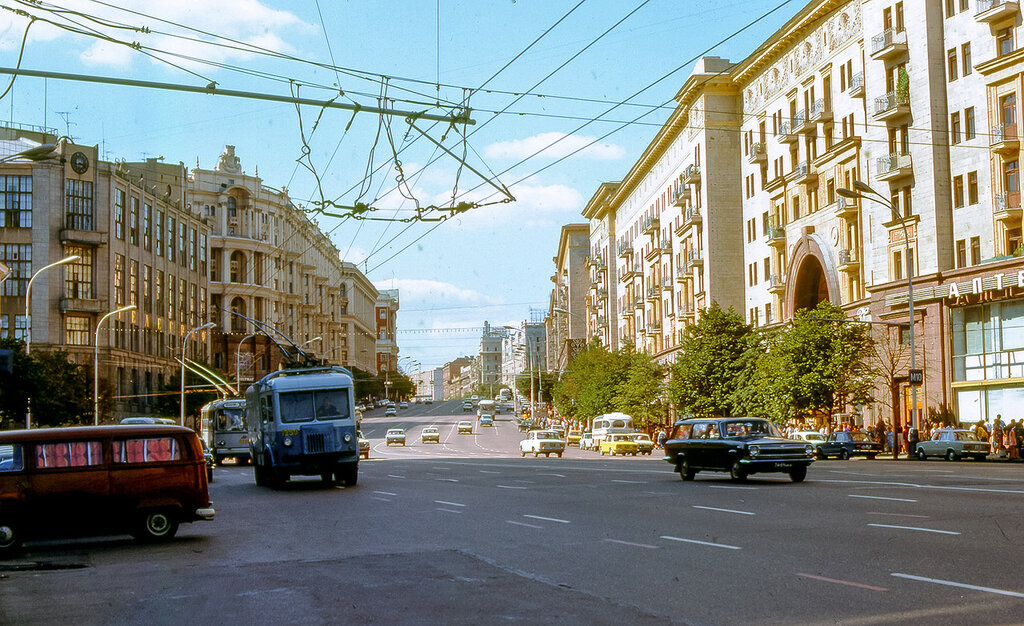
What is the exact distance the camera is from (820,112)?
5597cm

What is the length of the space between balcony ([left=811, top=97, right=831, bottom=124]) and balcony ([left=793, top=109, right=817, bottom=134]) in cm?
53

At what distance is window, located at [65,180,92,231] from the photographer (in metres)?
79.2

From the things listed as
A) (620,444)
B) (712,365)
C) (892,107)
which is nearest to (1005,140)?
(892,107)

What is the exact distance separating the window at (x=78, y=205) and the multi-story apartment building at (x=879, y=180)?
141 ft

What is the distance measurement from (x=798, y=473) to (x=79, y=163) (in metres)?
66.3

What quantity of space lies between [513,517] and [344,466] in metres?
12.0

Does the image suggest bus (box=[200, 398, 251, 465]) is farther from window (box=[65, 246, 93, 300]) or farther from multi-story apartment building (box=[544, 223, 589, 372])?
multi-story apartment building (box=[544, 223, 589, 372])

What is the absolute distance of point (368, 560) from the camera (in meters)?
12.8

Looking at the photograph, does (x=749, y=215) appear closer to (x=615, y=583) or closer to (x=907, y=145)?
(x=907, y=145)

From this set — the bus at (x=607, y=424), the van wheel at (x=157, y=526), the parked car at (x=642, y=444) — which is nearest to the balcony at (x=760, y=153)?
the bus at (x=607, y=424)

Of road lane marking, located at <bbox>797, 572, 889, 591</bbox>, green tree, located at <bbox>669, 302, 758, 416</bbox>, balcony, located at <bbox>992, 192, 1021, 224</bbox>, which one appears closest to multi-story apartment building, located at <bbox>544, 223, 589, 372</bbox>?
green tree, located at <bbox>669, 302, 758, 416</bbox>

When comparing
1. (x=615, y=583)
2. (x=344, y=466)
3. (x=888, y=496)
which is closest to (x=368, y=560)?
(x=615, y=583)

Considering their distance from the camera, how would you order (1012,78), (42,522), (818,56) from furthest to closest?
(818,56) → (1012,78) → (42,522)

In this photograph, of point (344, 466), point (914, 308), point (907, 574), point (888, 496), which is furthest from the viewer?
point (914, 308)
